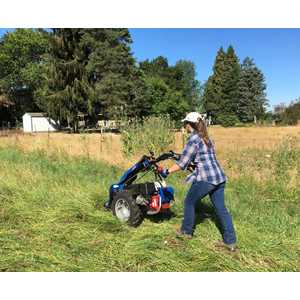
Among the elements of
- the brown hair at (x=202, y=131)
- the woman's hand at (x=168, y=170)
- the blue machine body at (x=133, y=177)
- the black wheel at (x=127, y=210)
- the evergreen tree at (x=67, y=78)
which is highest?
the evergreen tree at (x=67, y=78)

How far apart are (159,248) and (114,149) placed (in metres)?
8.34

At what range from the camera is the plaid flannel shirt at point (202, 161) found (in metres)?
4.15

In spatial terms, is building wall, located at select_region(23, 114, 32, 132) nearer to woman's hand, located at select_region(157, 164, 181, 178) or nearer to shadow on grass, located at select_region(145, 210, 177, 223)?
shadow on grass, located at select_region(145, 210, 177, 223)

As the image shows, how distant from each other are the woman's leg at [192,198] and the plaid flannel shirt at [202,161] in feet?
0.23

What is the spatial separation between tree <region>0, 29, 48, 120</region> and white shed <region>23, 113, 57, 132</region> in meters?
4.74

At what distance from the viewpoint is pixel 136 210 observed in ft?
16.0

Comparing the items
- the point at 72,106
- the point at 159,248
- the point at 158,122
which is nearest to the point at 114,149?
the point at 158,122

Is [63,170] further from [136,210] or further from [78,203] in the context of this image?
[136,210]

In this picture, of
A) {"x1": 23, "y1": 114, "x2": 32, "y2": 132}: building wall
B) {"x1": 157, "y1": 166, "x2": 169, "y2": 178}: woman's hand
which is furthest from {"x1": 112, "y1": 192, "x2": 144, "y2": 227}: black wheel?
{"x1": 23, "y1": 114, "x2": 32, "y2": 132}: building wall

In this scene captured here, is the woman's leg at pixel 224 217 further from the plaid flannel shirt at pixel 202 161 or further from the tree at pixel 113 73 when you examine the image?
the tree at pixel 113 73

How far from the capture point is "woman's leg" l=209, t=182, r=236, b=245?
4160mm

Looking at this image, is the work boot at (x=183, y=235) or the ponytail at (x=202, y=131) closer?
the ponytail at (x=202, y=131)

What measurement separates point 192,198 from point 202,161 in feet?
1.57

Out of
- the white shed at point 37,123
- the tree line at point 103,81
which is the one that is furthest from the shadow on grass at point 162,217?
the white shed at point 37,123
